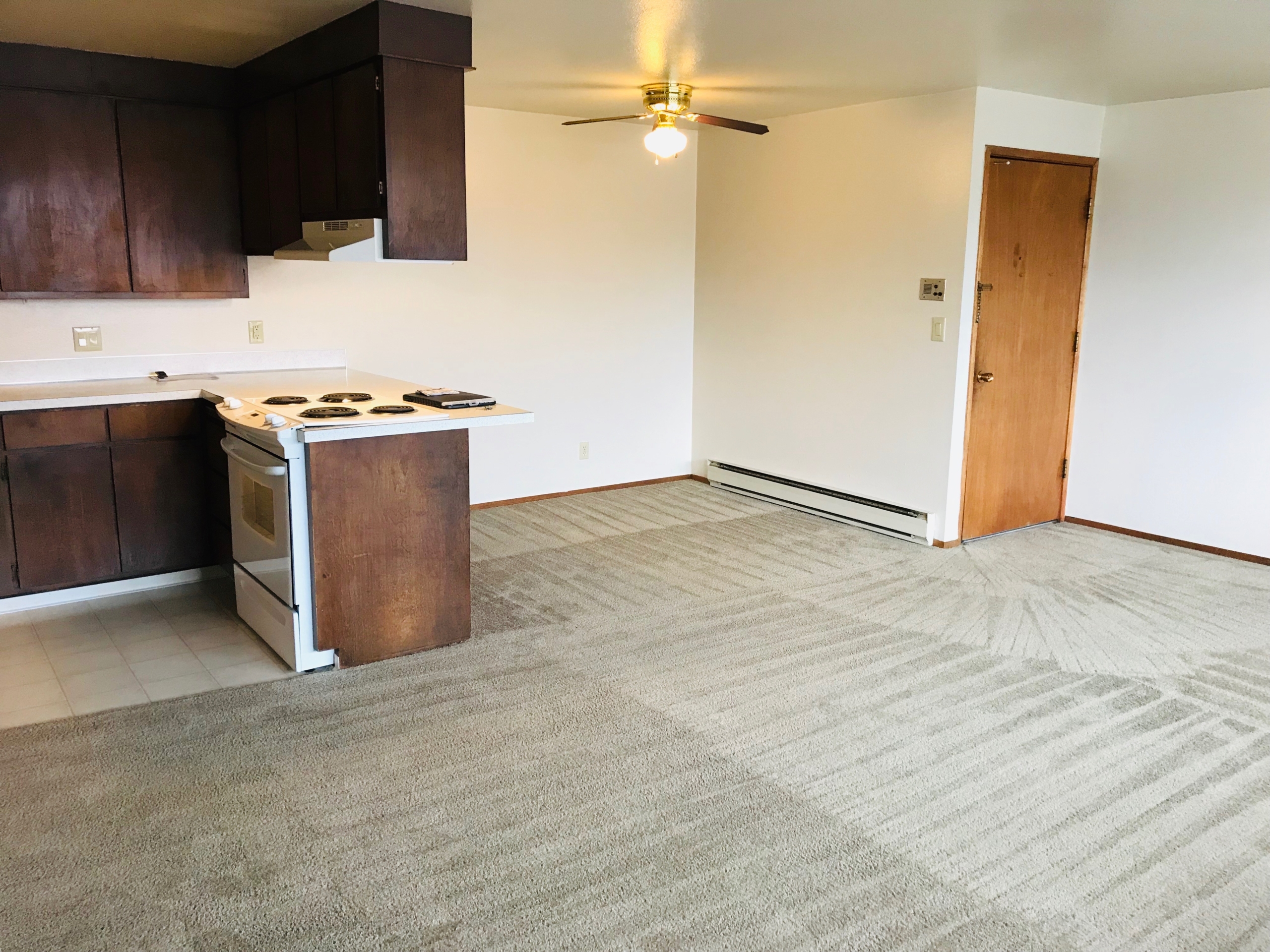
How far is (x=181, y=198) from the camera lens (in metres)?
4.42

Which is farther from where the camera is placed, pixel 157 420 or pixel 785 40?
pixel 157 420

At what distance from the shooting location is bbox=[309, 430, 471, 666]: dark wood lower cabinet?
3373 millimetres

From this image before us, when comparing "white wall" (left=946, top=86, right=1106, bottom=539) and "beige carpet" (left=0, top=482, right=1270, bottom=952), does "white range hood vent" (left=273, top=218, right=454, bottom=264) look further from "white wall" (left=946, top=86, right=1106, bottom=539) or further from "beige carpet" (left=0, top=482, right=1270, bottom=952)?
"white wall" (left=946, top=86, right=1106, bottom=539)

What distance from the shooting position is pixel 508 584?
4.46 metres

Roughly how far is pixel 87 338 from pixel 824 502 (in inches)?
154

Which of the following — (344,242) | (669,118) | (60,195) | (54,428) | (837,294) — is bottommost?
(54,428)

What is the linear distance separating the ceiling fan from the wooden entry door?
4.53ft

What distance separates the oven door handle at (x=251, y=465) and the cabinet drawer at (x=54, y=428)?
0.55 meters

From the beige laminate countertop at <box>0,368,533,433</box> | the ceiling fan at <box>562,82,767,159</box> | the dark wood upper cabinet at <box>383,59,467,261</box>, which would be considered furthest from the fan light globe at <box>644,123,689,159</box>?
the beige laminate countertop at <box>0,368,533,433</box>

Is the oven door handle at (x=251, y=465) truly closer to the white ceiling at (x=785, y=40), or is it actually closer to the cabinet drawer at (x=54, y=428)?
the cabinet drawer at (x=54, y=428)

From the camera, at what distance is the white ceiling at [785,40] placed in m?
3.33

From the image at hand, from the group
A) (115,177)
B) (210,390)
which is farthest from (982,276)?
(115,177)

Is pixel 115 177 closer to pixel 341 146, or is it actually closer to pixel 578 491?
pixel 341 146

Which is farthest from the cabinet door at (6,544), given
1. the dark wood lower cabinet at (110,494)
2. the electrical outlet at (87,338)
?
the electrical outlet at (87,338)
